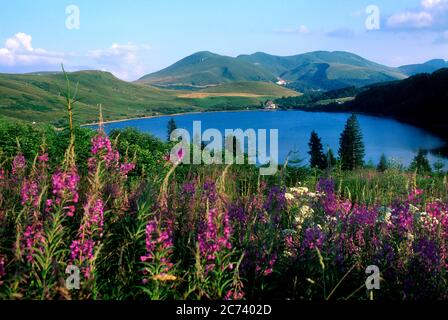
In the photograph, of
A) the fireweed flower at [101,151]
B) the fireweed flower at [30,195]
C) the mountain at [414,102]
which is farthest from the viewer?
the mountain at [414,102]

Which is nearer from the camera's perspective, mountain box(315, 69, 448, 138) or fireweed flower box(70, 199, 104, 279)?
fireweed flower box(70, 199, 104, 279)

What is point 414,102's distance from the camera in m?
146

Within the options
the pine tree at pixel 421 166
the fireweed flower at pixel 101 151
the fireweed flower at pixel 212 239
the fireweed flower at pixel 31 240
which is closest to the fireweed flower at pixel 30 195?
the fireweed flower at pixel 31 240

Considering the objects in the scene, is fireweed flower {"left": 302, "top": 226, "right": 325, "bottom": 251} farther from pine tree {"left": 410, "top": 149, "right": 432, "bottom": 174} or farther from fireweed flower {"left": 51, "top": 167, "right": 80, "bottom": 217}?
pine tree {"left": 410, "top": 149, "right": 432, "bottom": 174}

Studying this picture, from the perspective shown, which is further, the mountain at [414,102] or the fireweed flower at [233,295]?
the mountain at [414,102]

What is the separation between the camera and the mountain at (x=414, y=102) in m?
132

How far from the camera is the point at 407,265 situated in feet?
14.6

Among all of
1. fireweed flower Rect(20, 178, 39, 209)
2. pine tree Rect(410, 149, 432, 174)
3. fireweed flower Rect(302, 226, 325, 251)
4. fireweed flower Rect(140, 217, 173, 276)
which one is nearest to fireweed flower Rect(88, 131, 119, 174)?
fireweed flower Rect(20, 178, 39, 209)

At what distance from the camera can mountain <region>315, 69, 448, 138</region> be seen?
131625mm

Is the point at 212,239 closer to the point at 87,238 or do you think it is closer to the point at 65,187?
the point at 87,238

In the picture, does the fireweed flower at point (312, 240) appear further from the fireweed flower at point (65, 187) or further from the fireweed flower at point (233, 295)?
the fireweed flower at point (65, 187)
